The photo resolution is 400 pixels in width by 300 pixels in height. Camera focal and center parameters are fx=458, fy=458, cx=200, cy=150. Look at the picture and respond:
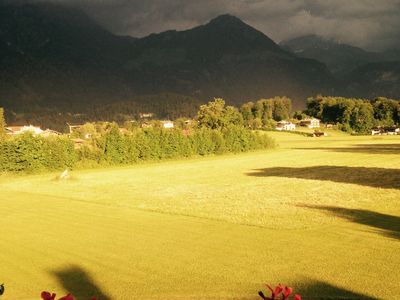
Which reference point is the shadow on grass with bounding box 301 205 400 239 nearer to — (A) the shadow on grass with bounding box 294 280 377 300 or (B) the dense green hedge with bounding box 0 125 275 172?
(A) the shadow on grass with bounding box 294 280 377 300

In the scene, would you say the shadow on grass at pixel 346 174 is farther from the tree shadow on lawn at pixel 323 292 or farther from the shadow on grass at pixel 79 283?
the shadow on grass at pixel 79 283

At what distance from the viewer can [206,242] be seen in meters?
19.1

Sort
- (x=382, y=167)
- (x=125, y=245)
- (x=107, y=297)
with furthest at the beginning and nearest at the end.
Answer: (x=382, y=167), (x=125, y=245), (x=107, y=297)

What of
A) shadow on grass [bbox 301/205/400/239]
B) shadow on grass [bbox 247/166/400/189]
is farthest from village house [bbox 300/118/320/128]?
shadow on grass [bbox 301/205/400/239]

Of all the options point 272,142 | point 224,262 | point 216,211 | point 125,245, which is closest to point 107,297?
point 224,262

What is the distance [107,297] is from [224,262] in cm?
455

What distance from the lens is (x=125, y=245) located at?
19.2 m

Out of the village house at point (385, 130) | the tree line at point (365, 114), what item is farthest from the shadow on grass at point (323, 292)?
the tree line at point (365, 114)

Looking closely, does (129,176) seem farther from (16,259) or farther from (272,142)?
(272,142)

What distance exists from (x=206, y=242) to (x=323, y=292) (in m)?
6.93

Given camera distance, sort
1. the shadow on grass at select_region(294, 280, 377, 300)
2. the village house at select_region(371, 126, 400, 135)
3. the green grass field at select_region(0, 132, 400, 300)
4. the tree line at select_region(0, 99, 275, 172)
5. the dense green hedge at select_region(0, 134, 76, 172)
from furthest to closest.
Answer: the village house at select_region(371, 126, 400, 135) → the tree line at select_region(0, 99, 275, 172) → the dense green hedge at select_region(0, 134, 76, 172) → the green grass field at select_region(0, 132, 400, 300) → the shadow on grass at select_region(294, 280, 377, 300)

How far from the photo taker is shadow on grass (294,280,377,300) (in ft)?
41.4

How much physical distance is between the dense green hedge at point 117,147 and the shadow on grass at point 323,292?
173 feet

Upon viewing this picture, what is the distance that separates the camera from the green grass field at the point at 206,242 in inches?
550
